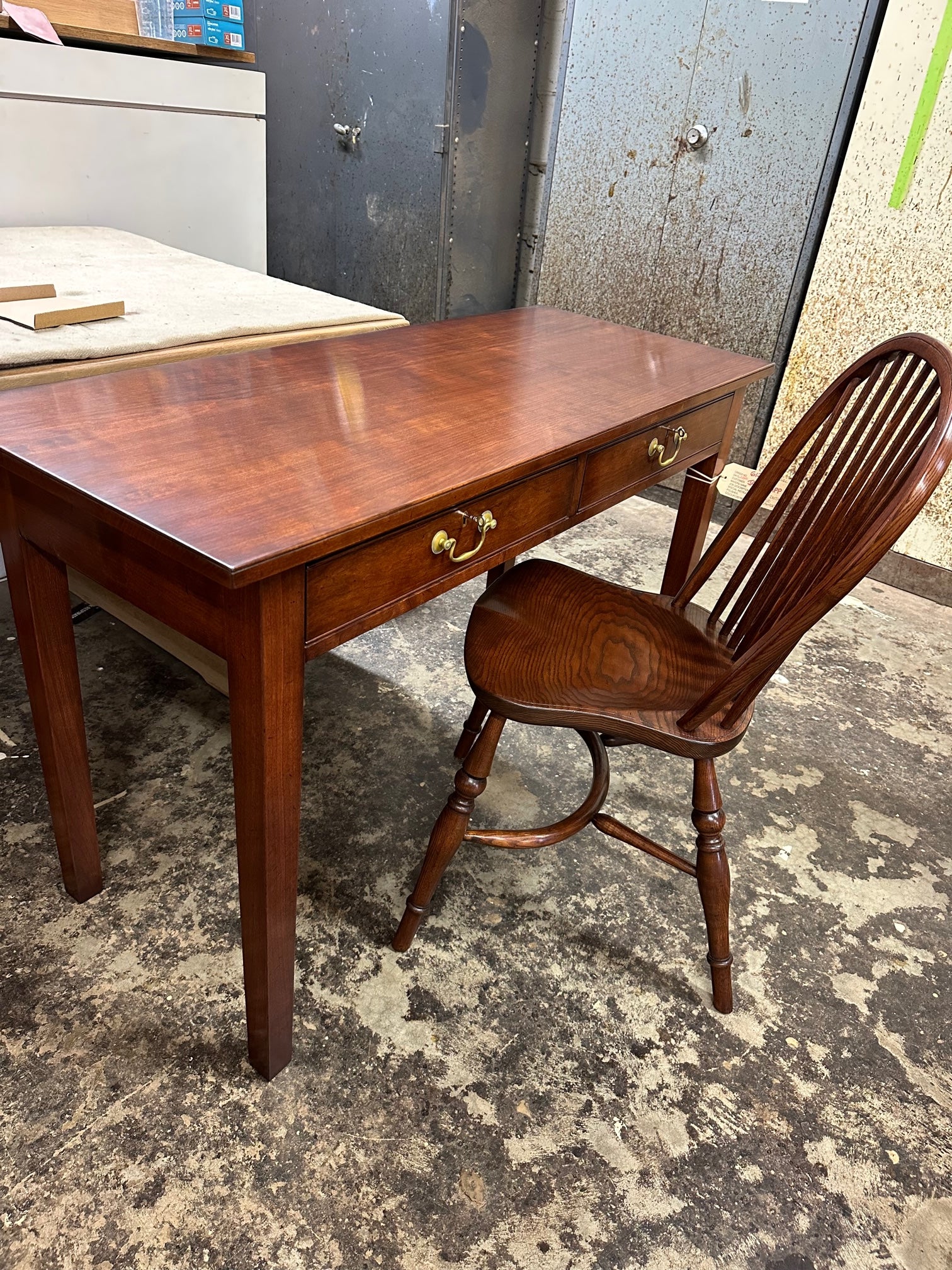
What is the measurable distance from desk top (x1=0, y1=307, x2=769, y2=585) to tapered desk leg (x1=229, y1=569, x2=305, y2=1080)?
0.27 ft

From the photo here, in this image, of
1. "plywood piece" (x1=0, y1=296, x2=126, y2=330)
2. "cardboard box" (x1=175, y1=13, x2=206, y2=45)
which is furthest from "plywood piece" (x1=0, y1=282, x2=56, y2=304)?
"cardboard box" (x1=175, y1=13, x2=206, y2=45)

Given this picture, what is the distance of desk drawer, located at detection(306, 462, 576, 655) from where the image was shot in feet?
3.21

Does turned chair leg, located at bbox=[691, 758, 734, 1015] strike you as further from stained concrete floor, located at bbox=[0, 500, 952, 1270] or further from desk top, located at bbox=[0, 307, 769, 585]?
desk top, located at bbox=[0, 307, 769, 585]

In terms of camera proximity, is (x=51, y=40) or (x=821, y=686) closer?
(x=821, y=686)

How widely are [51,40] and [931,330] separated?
3.01 metres

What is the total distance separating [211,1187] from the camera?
3.71ft

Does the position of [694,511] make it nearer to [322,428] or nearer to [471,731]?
[471,731]

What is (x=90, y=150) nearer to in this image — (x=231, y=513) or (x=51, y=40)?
(x=51, y=40)

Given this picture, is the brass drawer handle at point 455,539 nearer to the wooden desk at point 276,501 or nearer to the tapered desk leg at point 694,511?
the wooden desk at point 276,501

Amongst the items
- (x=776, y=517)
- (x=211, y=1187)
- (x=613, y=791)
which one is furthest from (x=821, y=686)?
(x=211, y=1187)

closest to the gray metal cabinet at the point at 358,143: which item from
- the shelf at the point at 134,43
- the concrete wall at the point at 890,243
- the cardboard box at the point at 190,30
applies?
the shelf at the point at 134,43

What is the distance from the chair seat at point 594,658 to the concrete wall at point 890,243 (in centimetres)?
173

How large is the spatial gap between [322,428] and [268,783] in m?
0.49

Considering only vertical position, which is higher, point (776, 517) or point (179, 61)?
point (179, 61)
